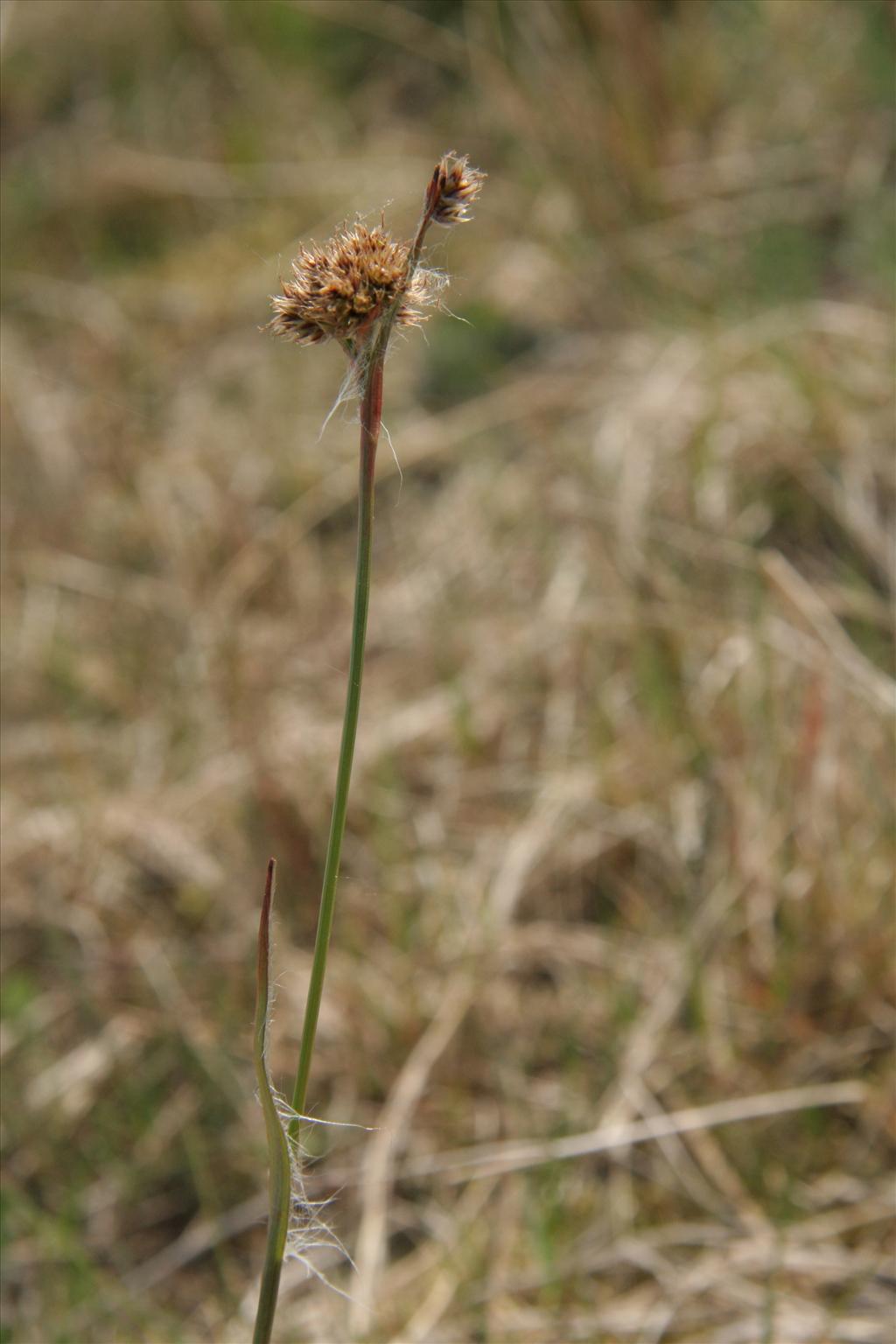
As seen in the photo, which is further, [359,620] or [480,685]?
[480,685]

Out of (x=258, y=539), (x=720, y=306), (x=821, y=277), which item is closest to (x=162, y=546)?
(x=258, y=539)

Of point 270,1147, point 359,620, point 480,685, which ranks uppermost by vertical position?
point 480,685

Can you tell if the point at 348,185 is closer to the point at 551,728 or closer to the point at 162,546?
the point at 162,546

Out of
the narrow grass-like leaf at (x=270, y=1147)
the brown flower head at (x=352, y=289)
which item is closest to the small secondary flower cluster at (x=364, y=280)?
the brown flower head at (x=352, y=289)

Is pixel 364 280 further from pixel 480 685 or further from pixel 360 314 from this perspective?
pixel 480 685

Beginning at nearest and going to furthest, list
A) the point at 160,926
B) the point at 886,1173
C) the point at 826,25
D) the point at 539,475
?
the point at 886,1173 < the point at 160,926 < the point at 539,475 < the point at 826,25

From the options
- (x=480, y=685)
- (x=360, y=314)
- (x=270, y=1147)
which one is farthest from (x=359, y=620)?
(x=480, y=685)
